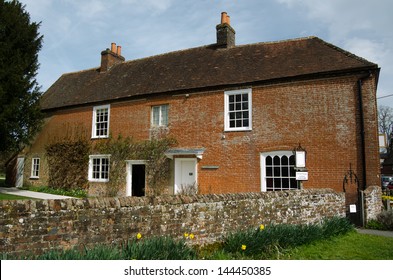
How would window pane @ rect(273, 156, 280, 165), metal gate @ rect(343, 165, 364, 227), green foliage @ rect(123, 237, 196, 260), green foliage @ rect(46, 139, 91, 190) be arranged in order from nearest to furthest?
green foliage @ rect(123, 237, 196, 260) → metal gate @ rect(343, 165, 364, 227) → window pane @ rect(273, 156, 280, 165) → green foliage @ rect(46, 139, 91, 190)

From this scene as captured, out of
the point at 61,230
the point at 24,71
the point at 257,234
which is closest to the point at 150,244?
the point at 61,230

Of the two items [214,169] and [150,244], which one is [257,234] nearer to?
[150,244]

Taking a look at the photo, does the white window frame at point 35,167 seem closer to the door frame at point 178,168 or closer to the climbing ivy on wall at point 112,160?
the climbing ivy on wall at point 112,160

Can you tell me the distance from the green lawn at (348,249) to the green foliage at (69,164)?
1518 cm

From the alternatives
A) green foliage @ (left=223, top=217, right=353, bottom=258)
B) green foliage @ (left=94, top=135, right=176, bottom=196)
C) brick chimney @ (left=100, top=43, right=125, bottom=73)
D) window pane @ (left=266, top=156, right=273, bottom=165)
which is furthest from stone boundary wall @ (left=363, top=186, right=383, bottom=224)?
brick chimney @ (left=100, top=43, right=125, bottom=73)

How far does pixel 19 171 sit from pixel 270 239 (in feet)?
74.3

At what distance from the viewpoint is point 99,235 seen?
210 inches

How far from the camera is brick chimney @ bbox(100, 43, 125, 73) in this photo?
22.9 m

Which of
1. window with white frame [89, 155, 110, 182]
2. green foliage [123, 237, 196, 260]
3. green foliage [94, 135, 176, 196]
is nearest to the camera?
green foliage [123, 237, 196, 260]

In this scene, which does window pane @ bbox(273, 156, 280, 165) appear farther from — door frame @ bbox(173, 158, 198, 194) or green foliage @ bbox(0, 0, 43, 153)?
green foliage @ bbox(0, 0, 43, 153)

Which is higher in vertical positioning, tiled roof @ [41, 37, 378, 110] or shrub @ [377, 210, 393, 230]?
tiled roof @ [41, 37, 378, 110]

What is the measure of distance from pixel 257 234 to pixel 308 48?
38.0 ft

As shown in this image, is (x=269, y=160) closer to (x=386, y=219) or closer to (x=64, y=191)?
(x=386, y=219)

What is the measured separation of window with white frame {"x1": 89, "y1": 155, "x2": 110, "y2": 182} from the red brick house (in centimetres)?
7
